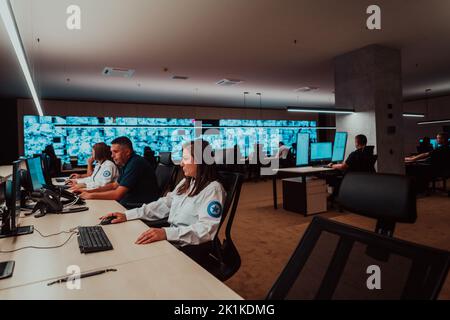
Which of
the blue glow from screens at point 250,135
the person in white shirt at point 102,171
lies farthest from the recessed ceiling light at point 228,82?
the person in white shirt at point 102,171

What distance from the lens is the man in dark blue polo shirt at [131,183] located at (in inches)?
115

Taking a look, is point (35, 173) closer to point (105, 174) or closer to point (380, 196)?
point (105, 174)

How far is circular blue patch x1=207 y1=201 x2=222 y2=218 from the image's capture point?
1.65 meters

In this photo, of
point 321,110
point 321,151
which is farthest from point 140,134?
point 321,110

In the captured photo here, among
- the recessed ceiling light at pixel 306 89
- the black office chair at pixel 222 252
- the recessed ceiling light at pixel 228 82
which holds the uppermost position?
the recessed ceiling light at pixel 306 89

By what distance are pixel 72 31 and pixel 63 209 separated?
2799mm

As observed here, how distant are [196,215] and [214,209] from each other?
0.20 m

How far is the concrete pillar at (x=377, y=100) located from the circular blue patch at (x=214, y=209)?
435 cm

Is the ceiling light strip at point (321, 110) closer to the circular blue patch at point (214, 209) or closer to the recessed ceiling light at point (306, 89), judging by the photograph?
the recessed ceiling light at point (306, 89)

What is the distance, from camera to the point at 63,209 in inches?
95.7

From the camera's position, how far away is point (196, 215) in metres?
1.80
